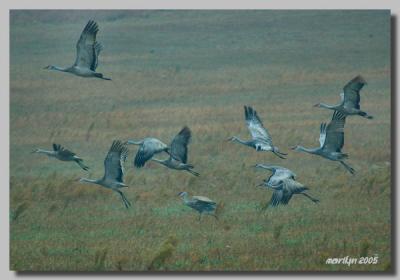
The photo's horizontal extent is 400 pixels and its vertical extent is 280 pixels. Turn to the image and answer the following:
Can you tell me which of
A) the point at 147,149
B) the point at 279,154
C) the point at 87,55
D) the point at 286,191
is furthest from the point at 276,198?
the point at 87,55

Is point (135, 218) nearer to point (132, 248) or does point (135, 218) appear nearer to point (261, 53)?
point (132, 248)

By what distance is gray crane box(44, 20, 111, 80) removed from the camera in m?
14.5

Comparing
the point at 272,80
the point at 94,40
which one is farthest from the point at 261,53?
the point at 94,40

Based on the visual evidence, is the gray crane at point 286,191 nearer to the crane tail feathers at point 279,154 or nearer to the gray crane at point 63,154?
the crane tail feathers at point 279,154

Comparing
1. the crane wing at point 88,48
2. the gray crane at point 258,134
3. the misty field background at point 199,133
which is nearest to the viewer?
the misty field background at point 199,133

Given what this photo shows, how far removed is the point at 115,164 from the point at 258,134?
1.29m

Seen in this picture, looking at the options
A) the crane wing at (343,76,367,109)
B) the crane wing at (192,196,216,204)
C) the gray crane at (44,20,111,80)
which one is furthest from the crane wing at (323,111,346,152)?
the gray crane at (44,20,111,80)

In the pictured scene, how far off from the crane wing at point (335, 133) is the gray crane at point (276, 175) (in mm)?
396

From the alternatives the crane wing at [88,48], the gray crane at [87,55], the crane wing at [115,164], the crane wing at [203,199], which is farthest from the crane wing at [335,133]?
the crane wing at [88,48]

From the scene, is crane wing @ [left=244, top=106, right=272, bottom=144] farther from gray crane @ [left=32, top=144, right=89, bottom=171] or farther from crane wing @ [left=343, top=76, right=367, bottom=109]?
gray crane @ [left=32, top=144, right=89, bottom=171]

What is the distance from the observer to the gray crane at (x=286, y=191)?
47.7ft

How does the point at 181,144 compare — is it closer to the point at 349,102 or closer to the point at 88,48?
the point at 88,48

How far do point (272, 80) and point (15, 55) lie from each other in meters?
2.27

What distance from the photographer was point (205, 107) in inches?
576
